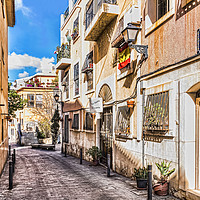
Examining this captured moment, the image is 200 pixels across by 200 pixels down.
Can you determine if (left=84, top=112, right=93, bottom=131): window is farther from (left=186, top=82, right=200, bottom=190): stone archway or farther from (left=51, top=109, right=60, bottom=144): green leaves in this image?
(left=51, top=109, right=60, bottom=144): green leaves

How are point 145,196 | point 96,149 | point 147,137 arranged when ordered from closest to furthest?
point 145,196 → point 147,137 → point 96,149

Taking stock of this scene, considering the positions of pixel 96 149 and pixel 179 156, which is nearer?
pixel 179 156

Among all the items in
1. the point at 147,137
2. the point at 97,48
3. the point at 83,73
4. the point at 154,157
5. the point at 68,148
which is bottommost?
the point at 68,148

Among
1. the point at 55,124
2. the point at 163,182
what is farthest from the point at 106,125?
the point at 55,124

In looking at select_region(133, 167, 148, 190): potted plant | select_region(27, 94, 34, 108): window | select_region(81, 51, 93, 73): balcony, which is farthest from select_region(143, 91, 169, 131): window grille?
select_region(27, 94, 34, 108): window

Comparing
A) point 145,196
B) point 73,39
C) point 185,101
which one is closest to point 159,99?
point 185,101

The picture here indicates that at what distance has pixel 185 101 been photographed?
22.3ft

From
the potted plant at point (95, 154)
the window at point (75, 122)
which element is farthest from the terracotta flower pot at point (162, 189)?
the window at point (75, 122)

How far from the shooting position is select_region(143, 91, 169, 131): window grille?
25.0 ft

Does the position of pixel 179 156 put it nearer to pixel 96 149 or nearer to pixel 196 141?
pixel 196 141

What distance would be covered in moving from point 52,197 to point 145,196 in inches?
107

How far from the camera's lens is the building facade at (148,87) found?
674 cm

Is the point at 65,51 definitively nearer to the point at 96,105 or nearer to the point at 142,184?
the point at 96,105

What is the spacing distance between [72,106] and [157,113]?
1303 centimetres
